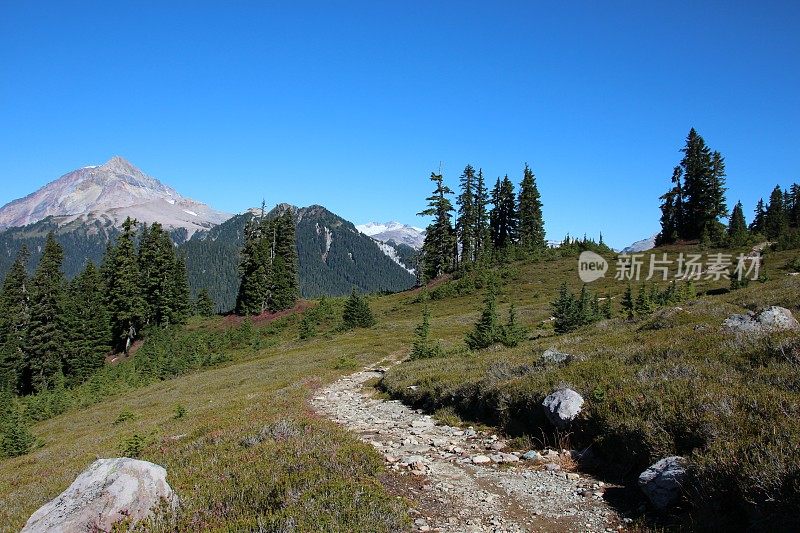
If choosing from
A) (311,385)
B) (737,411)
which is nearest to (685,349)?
(737,411)

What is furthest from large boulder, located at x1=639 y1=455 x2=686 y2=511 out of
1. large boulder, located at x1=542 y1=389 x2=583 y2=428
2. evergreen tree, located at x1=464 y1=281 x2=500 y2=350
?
evergreen tree, located at x1=464 y1=281 x2=500 y2=350

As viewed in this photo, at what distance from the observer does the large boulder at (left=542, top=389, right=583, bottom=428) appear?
31.1ft

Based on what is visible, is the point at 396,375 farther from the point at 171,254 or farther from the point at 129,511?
the point at 171,254

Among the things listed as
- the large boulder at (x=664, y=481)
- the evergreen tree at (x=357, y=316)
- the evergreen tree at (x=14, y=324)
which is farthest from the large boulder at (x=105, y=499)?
the evergreen tree at (x=14, y=324)

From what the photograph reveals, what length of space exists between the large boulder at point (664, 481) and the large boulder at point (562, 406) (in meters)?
2.57

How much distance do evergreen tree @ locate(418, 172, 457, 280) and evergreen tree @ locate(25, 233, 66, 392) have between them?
5498cm

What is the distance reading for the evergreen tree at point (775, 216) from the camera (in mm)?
83438

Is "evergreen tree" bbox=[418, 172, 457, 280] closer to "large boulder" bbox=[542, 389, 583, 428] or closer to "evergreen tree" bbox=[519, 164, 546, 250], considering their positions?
"evergreen tree" bbox=[519, 164, 546, 250]

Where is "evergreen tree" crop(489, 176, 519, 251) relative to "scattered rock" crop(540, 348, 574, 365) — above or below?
above

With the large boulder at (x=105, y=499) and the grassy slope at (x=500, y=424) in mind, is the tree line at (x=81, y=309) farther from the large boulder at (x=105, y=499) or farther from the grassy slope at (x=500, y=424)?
the large boulder at (x=105, y=499)

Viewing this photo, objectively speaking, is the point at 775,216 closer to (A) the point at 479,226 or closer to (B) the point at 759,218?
(B) the point at 759,218

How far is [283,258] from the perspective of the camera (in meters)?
82.3

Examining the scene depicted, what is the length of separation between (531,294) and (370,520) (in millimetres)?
54775

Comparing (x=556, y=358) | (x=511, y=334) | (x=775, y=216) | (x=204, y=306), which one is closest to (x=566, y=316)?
(x=511, y=334)
